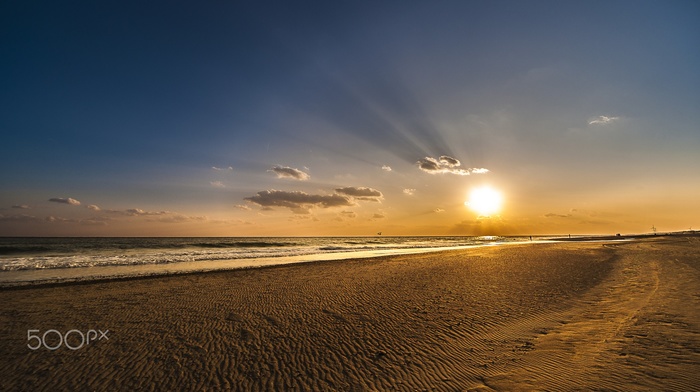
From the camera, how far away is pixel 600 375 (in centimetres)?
636

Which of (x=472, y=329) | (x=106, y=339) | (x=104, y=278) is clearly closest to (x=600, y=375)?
(x=472, y=329)

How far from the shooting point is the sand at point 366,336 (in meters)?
6.85

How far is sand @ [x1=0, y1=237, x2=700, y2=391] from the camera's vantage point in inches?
270

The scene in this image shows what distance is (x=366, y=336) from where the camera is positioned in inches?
381

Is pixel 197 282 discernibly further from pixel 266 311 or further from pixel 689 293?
pixel 689 293

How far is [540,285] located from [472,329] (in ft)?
29.2
